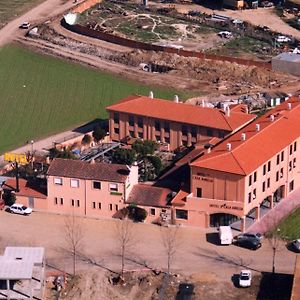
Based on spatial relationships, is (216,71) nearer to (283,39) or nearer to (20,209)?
(283,39)

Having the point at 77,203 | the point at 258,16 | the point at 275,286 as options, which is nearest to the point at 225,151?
the point at 77,203

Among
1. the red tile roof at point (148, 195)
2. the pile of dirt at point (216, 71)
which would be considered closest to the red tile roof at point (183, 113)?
the red tile roof at point (148, 195)

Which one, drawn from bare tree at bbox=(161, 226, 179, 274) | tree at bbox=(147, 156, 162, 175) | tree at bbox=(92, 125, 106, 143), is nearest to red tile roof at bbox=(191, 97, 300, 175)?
bare tree at bbox=(161, 226, 179, 274)

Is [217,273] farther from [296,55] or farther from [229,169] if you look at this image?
[296,55]

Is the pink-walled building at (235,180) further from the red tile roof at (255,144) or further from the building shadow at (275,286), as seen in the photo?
the building shadow at (275,286)

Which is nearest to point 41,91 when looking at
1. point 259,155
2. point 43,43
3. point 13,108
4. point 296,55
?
point 13,108
